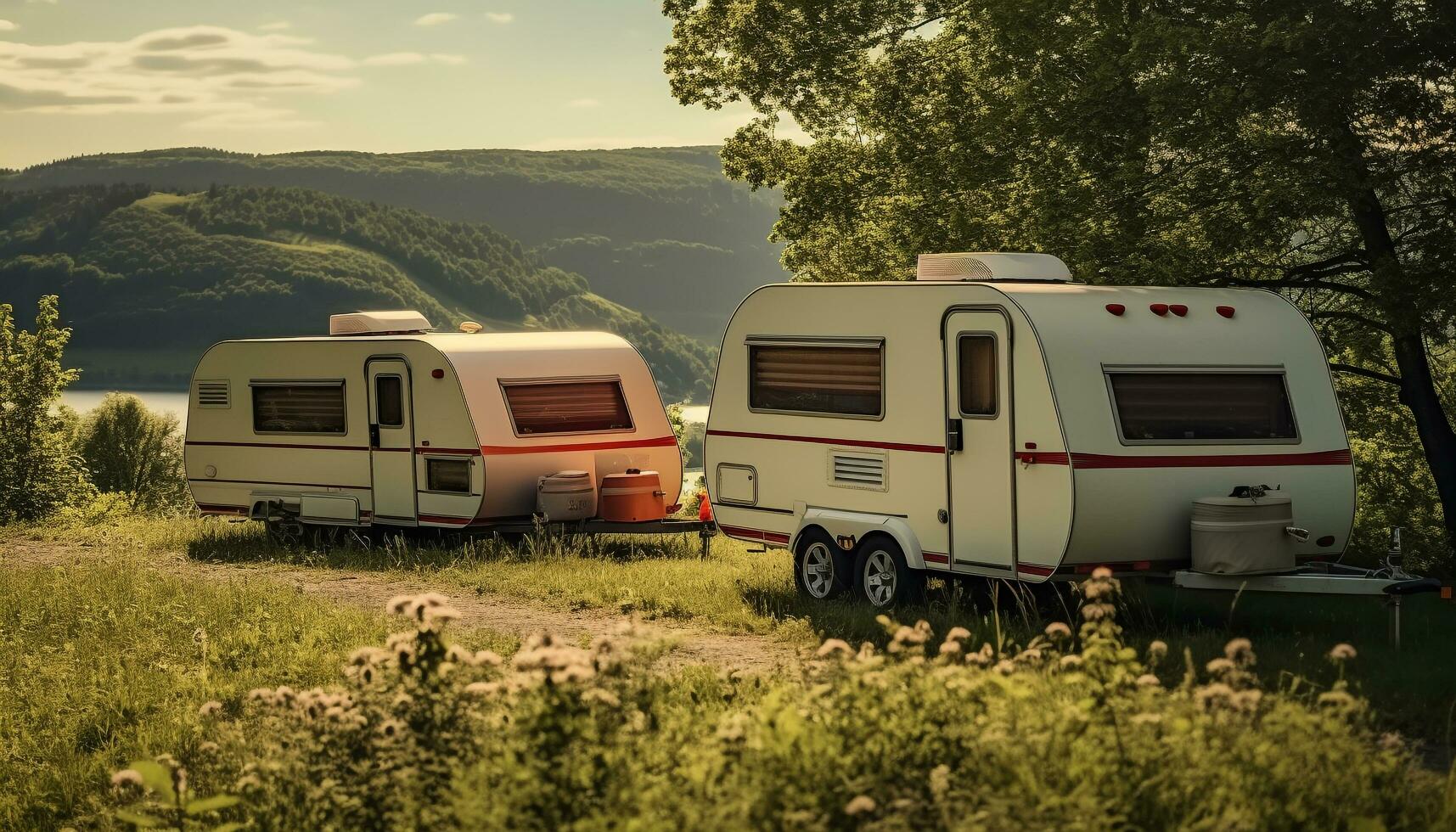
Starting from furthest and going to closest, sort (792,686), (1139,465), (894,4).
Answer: (894,4)
(1139,465)
(792,686)

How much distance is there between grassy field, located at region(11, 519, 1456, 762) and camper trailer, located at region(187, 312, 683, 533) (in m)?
0.63

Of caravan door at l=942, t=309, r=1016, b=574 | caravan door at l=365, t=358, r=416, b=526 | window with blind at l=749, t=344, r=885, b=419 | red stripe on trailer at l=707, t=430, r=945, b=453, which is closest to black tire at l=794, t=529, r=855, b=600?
red stripe on trailer at l=707, t=430, r=945, b=453

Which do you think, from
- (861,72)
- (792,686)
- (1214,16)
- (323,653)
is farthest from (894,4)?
(792,686)

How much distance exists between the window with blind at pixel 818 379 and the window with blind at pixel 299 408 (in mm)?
6790

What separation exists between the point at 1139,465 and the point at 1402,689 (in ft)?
9.17

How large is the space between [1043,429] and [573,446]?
8.00 m

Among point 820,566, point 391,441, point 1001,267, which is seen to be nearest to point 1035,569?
point 820,566

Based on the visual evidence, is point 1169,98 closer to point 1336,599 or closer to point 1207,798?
point 1336,599

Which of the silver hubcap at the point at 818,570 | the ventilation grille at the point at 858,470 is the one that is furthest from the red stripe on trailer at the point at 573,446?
the ventilation grille at the point at 858,470

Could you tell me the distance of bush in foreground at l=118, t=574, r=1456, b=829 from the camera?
636cm

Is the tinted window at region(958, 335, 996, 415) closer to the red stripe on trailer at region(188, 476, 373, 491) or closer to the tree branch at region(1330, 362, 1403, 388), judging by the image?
the red stripe on trailer at region(188, 476, 373, 491)

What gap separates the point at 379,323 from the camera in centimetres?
2020

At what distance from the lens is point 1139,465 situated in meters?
11.8

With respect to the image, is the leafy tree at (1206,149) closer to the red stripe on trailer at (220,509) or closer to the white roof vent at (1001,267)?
the white roof vent at (1001,267)
